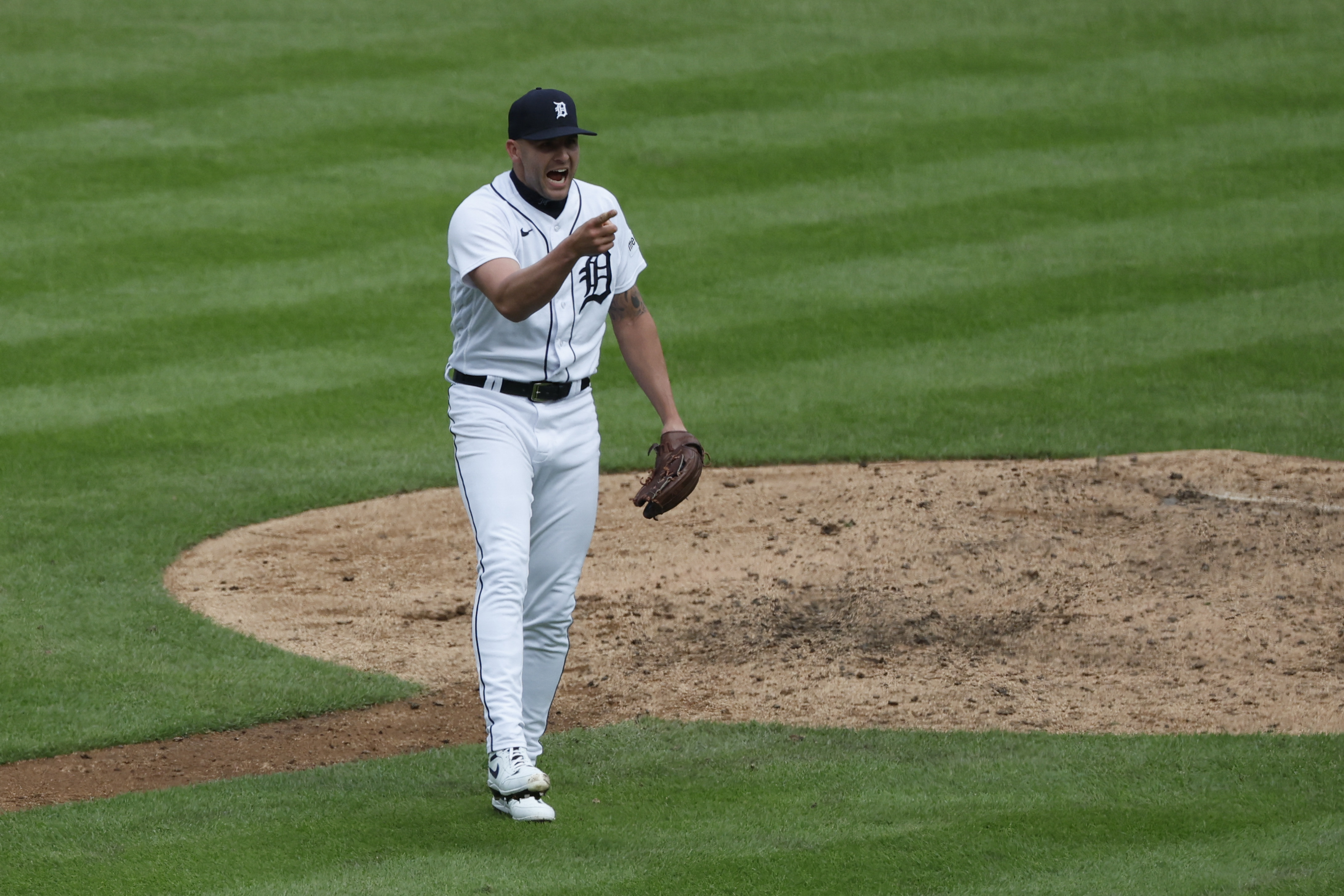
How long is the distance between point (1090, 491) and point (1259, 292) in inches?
180

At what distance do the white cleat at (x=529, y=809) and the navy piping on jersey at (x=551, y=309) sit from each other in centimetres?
126

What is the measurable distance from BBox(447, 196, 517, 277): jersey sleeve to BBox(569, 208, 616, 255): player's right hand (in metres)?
0.38

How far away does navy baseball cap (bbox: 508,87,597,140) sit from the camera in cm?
491

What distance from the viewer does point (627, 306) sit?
5445mm

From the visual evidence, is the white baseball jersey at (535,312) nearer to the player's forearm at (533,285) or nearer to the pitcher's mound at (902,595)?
the player's forearm at (533,285)

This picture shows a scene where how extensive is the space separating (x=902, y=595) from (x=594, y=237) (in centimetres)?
349

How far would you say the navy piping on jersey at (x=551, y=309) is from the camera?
5.10 metres

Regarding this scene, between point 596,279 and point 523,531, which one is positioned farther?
point 596,279

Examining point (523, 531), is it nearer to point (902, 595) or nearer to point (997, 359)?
point (902, 595)

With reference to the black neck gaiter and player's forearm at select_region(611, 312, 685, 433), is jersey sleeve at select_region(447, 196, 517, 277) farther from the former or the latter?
player's forearm at select_region(611, 312, 685, 433)

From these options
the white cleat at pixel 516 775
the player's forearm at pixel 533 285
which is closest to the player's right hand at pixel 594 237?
the player's forearm at pixel 533 285

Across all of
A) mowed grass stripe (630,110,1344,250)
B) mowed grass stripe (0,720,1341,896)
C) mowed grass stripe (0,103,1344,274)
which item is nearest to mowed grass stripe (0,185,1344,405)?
mowed grass stripe (630,110,1344,250)

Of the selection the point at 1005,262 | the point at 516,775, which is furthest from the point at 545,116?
the point at 1005,262

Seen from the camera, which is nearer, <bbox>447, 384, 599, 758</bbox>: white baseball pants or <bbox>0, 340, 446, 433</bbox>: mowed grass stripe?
<bbox>447, 384, 599, 758</bbox>: white baseball pants
